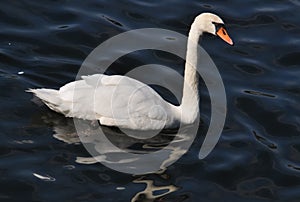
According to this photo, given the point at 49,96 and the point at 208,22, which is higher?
the point at 208,22

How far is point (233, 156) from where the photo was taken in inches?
413

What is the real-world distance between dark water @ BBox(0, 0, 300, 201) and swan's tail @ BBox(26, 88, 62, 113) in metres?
0.24

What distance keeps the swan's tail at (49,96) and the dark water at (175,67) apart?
0.24 m

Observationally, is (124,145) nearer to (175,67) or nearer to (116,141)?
(116,141)

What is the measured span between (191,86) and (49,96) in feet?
6.49

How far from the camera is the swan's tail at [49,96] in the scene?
1045 cm

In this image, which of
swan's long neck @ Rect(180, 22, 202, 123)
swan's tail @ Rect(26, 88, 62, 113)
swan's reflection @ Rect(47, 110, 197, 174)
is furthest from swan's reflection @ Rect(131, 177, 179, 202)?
swan's tail @ Rect(26, 88, 62, 113)

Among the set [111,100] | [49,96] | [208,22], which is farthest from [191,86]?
[49,96]

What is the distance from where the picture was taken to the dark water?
9.67m

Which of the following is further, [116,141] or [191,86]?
[191,86]

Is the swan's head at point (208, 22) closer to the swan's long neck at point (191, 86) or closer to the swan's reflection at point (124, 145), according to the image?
Result: the swan's long neck at point (191, 86)

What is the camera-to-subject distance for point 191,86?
11016 millimetres

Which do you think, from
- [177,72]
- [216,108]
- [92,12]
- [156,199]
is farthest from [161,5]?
[156,199]

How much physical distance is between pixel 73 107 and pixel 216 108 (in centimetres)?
226
